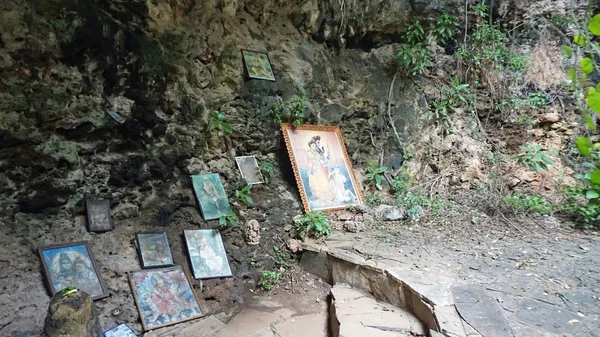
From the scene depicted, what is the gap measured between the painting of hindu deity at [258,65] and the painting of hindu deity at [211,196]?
122cm

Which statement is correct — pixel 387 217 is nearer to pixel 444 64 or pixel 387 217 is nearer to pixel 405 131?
pixel 405 131

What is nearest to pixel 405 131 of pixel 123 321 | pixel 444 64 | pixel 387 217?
pixel 444 64

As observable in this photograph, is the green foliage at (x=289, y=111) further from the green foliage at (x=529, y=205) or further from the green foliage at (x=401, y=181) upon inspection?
the green foliage at (x=529, y=205)

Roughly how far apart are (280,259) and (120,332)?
1457mm

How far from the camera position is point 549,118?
462 cm

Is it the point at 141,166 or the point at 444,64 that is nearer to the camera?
the point at 141,166

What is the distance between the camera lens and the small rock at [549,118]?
4597 mm

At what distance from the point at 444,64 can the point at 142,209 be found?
456 centimetres

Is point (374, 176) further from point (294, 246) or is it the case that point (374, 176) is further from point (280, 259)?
point (280, 259)

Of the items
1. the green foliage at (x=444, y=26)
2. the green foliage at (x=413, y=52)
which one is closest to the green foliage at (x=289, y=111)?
the green foliage at (x=413, y=52)

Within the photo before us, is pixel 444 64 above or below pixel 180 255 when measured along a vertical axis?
above

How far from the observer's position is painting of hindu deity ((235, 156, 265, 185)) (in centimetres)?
366

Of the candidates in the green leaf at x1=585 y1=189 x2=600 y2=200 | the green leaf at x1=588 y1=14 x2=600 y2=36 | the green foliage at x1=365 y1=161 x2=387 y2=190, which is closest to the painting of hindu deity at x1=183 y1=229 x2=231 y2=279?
the green foliage at x1=365 y1=161 x2=387 y2=190

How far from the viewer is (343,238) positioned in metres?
3.46
